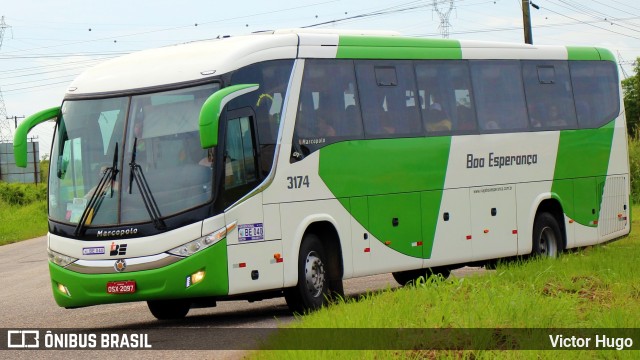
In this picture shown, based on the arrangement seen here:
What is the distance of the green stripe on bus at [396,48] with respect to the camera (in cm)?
1806

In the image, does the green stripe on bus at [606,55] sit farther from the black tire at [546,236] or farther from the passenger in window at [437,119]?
the passenger in window at [437,119]

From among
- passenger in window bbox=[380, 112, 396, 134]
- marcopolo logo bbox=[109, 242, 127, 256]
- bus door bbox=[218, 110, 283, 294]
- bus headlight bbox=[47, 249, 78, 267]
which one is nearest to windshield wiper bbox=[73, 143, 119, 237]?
bus headlight bbox=[47, 249, 78, 267]

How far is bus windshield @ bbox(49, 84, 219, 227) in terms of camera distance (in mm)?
15492

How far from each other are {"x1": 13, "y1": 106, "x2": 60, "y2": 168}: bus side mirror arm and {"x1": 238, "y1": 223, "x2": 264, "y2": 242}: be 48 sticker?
258 cm

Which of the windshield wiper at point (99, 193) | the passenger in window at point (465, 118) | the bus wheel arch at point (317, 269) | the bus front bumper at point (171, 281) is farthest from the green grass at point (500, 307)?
the passenger in window at point (465, 118)

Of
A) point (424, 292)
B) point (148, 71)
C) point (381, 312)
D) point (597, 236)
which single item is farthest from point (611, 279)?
point (597, 236)

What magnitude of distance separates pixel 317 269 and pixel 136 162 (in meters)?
2.73

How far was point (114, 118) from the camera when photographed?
16.0 m

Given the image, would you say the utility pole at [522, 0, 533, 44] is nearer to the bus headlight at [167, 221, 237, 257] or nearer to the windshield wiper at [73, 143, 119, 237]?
the windshield wiper at [73, 143, 119, 237]

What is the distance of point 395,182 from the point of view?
1845cm

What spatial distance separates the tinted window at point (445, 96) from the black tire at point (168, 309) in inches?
166

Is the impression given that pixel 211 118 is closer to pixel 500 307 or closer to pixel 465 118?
pixel 500 307

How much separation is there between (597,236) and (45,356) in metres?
12.3

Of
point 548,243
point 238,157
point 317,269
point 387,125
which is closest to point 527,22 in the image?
point 548,243
